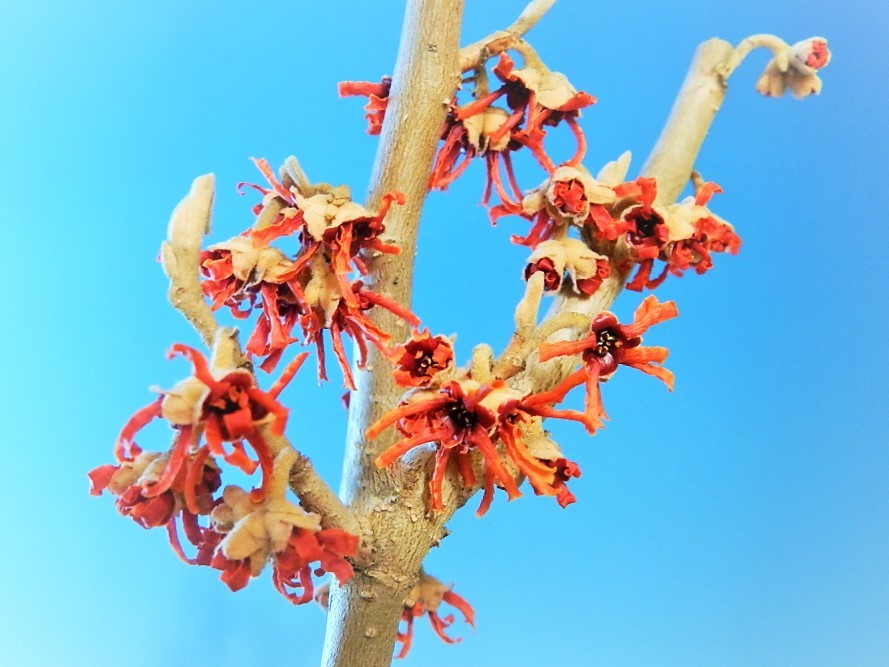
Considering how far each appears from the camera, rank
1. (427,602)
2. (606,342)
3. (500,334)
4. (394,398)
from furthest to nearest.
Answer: (500,334)
(427,602)
(394,398)
(606,342)

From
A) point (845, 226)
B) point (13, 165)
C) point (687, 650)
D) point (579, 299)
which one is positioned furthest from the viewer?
point (845, 226)

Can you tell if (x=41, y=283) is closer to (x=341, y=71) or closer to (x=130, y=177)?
(x=130, y=177)

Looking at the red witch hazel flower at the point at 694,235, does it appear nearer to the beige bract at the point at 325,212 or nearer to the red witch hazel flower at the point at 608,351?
the red witch hazel flower at the point at 608,351

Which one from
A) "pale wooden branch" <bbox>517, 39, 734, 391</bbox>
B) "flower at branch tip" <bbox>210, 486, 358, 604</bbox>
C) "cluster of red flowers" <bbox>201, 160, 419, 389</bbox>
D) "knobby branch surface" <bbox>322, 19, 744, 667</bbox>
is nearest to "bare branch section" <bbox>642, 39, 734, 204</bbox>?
"pale wooden branch" <bbox>517, 39, 734, 391</bbox>

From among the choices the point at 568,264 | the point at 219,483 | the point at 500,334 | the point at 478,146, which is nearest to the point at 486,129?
the point at 478,146

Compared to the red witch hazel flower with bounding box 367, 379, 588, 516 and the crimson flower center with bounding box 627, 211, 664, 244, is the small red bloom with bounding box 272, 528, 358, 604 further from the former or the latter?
the crimson flower center with bounding box 627, 211, 664, 244

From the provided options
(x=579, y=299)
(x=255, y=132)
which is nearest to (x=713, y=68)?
(x=579, y=299)

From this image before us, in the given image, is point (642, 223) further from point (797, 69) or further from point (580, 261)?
point (797, 69)

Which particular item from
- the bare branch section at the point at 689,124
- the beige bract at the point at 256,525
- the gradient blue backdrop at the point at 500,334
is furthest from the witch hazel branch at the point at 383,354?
the gradient blue backdrop at the point at 500,334
